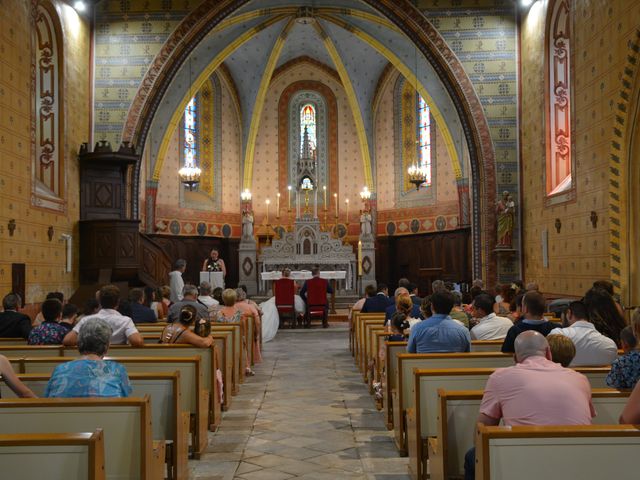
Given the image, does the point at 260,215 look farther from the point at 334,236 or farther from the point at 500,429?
the point at 500,429

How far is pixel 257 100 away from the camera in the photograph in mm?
24547

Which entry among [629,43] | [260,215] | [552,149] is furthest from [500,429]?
[260,215]

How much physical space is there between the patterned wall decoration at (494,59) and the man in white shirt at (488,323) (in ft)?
32.8

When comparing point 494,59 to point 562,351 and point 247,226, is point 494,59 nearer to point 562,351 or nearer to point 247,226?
point 247,226

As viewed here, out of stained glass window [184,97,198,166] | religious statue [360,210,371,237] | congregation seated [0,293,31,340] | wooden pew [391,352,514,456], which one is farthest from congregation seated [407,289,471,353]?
stained glass window [184,97,198,166]

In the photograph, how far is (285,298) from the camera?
1619 centimetres

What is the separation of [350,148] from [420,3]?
960 cm

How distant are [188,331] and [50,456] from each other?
352 centimetres

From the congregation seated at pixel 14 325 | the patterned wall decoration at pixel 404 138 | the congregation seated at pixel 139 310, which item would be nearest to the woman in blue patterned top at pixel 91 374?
the congregation seated at pixel 14 325

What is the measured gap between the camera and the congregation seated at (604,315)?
18.4 ft

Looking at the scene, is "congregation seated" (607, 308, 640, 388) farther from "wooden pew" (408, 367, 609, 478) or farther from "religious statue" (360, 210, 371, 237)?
"religious statue" (360, 210, 371, 237)

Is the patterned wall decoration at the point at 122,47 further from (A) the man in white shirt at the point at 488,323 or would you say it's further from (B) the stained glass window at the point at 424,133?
(A) the man in white shirt at the point at 488,323

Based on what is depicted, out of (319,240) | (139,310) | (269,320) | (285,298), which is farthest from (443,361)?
(319,240)

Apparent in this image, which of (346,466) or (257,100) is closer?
(346,466)
